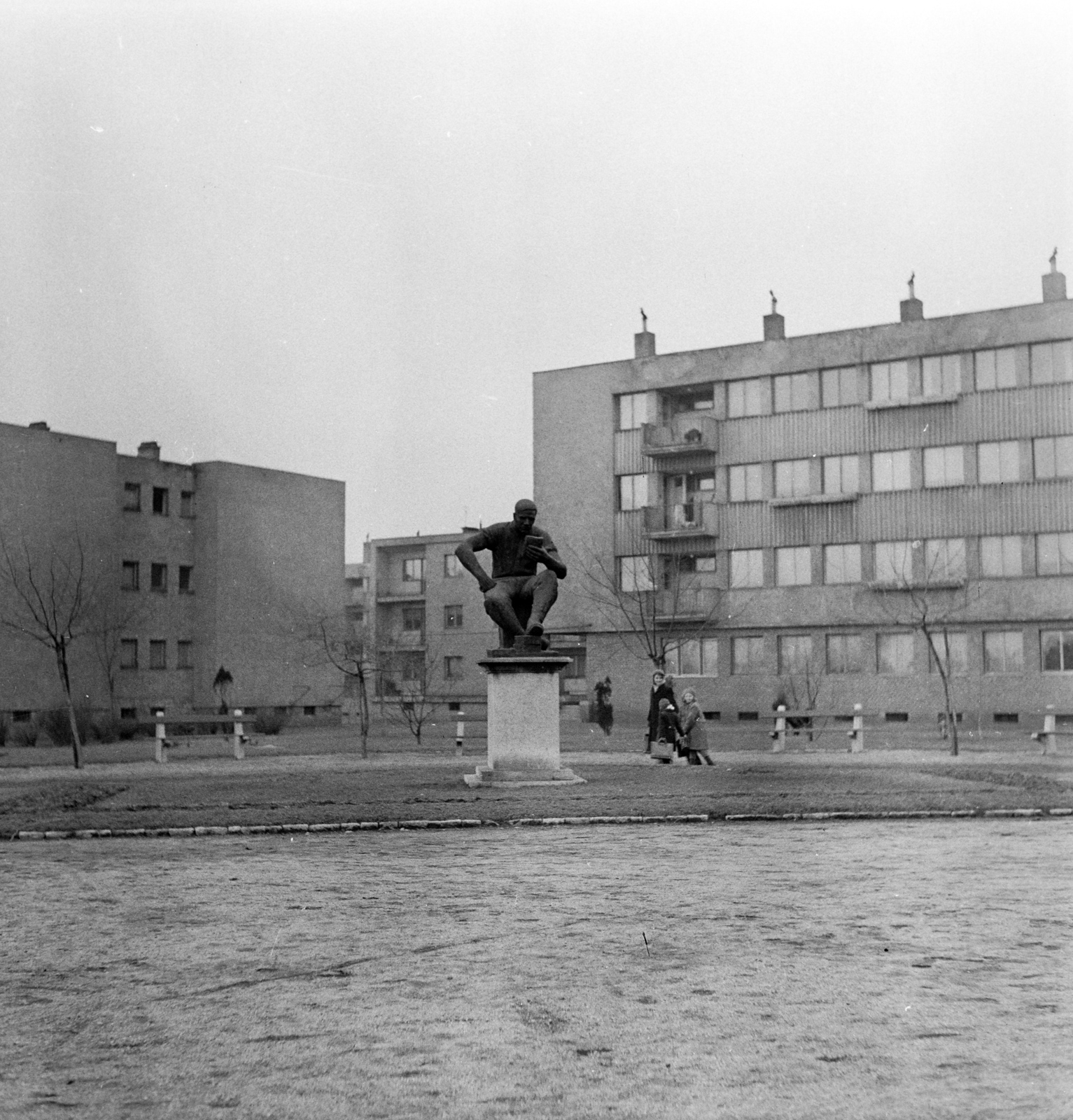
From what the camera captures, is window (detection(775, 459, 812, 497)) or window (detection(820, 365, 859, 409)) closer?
window (detection(820, 365, 859, 409))

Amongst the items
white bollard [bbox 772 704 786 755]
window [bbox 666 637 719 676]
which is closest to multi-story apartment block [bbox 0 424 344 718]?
window [bbox 666 637 719 676]

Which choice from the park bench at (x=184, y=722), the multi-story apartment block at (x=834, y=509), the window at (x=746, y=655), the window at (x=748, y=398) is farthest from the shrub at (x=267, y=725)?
the window at (x=748, y=398)

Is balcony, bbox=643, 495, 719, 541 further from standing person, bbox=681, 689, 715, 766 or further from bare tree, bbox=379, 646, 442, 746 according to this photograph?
standing person, bbox=681, 689, 715, 766

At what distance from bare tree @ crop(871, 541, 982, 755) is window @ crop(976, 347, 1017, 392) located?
17.5 ft

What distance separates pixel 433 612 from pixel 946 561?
39311 millimetres

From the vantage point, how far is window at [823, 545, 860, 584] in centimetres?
5438

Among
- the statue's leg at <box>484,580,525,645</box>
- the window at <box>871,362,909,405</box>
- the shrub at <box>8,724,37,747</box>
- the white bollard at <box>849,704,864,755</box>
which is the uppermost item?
the window at <box>871,362,909,405</box>

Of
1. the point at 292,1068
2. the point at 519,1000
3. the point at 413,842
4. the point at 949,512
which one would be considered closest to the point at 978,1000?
the point at 519,1000

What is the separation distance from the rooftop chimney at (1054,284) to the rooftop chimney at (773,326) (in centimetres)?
945

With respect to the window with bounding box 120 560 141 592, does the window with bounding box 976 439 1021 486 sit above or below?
above

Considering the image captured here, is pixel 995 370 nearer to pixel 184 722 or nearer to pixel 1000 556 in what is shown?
pixel 1000 556

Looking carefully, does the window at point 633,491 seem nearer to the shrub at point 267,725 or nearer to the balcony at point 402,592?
the shrub at point 267,725

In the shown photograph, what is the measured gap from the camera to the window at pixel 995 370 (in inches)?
2035

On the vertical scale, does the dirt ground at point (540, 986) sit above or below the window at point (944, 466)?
below
